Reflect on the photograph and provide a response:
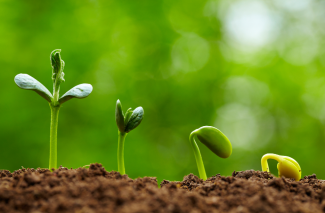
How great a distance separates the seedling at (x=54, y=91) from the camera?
3.43ft

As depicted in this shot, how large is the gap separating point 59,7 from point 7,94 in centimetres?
184

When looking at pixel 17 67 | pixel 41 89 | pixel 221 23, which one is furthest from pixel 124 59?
pixel 41 89

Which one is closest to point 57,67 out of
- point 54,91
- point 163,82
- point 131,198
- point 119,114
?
point 54,91

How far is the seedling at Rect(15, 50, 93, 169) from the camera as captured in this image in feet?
3.43

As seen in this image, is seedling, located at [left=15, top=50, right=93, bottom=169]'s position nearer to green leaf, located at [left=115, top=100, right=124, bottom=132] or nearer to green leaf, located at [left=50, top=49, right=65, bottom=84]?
green leaf, located at [left=50, top=49, right=65, bottom=84]

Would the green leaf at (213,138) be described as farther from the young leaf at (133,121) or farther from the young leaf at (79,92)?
the young leaf at (79,92)

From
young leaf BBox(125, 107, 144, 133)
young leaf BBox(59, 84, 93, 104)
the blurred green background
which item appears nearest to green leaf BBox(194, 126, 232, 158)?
young leaf BBox(125, 107, 144, 133)

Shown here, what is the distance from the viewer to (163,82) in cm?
544

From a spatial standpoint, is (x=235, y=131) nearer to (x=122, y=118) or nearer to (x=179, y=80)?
(x=179, y=80)

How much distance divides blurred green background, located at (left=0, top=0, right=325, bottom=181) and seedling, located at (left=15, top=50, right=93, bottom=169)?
364 cm

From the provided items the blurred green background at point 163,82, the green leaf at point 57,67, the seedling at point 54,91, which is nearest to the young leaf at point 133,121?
the seedling at point 54,91

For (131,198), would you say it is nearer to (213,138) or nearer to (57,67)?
(213,138)

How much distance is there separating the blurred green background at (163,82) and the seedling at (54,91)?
11.9 ft

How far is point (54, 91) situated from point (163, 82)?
4351 millimetres
